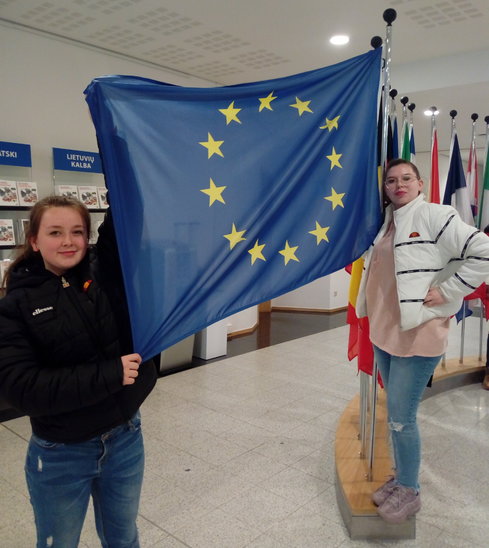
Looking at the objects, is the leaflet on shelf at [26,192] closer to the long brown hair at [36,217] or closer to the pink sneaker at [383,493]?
the long brown hair at [36,217]

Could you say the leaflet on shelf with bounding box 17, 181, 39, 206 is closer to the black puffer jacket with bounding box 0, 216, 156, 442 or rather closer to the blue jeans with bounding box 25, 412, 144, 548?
the black puffer jacket with bounding box 0, 216, 156, 442

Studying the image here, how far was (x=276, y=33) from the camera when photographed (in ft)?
13.6

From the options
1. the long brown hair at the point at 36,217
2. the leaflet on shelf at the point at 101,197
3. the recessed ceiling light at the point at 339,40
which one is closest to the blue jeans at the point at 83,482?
the long brown hair at the point at 36,217

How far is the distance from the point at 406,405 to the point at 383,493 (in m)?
0.46

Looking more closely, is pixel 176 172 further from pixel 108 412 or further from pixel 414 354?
pixel 414 354

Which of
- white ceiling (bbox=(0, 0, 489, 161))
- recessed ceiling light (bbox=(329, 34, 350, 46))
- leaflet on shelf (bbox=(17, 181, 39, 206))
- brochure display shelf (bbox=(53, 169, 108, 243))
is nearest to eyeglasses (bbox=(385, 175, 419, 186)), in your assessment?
white ceiling (bbox=(0, 0, 489, 161))

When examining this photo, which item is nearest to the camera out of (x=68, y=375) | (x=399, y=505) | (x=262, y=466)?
(x=68, y=375)

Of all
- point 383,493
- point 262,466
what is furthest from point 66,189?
point 383,493

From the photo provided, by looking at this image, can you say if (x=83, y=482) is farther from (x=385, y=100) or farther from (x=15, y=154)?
(x=15, y=154)

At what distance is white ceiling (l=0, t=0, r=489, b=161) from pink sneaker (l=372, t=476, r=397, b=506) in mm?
3302

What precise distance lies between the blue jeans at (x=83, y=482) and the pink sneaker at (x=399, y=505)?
3.90ft

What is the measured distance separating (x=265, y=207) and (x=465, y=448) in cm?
232

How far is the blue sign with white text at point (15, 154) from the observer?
3877 millimetres

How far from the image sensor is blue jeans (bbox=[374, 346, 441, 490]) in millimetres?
2020
